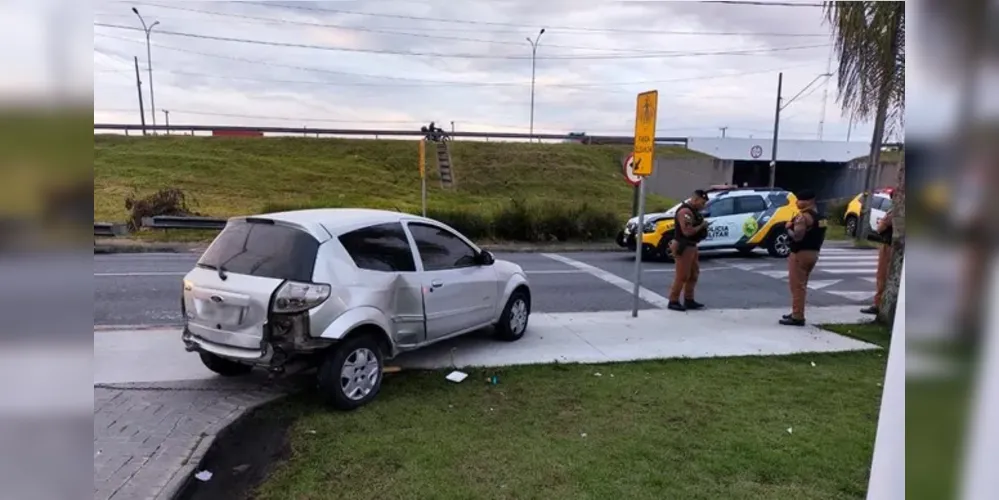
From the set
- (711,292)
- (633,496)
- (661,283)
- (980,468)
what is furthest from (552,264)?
(980,468)

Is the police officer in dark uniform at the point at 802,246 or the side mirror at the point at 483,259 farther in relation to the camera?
the police officer in dark uniform at the point at 802,246

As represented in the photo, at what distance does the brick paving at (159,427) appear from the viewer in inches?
145

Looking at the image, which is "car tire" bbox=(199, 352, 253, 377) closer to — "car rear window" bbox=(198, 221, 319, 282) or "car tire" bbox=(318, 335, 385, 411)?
"car rear window" bbox=(198, 221, 319, 282)

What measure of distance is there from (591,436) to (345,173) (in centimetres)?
3076

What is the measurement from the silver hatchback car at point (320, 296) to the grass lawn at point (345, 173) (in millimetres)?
13788

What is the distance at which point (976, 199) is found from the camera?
84 cm

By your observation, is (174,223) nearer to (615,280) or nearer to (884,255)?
(615,280)

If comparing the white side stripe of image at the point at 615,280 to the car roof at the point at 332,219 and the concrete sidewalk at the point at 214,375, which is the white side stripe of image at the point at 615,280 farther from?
the car roof at the point at 332,219

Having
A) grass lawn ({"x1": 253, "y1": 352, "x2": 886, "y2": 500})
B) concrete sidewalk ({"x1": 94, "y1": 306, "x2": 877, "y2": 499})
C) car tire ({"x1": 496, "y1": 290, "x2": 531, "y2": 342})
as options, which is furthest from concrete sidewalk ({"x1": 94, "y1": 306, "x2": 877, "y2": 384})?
grass lawn ({"x1": 253, "y1": 352, "x2": 886, "y2": 500})

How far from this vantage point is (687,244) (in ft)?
29.0

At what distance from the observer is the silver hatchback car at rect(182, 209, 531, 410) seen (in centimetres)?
469

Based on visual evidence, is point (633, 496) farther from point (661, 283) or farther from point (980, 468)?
point (661, 283)

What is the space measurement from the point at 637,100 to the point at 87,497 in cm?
803

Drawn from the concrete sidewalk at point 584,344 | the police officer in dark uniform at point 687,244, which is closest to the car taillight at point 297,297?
the concrete sidewalk at point 584,344
